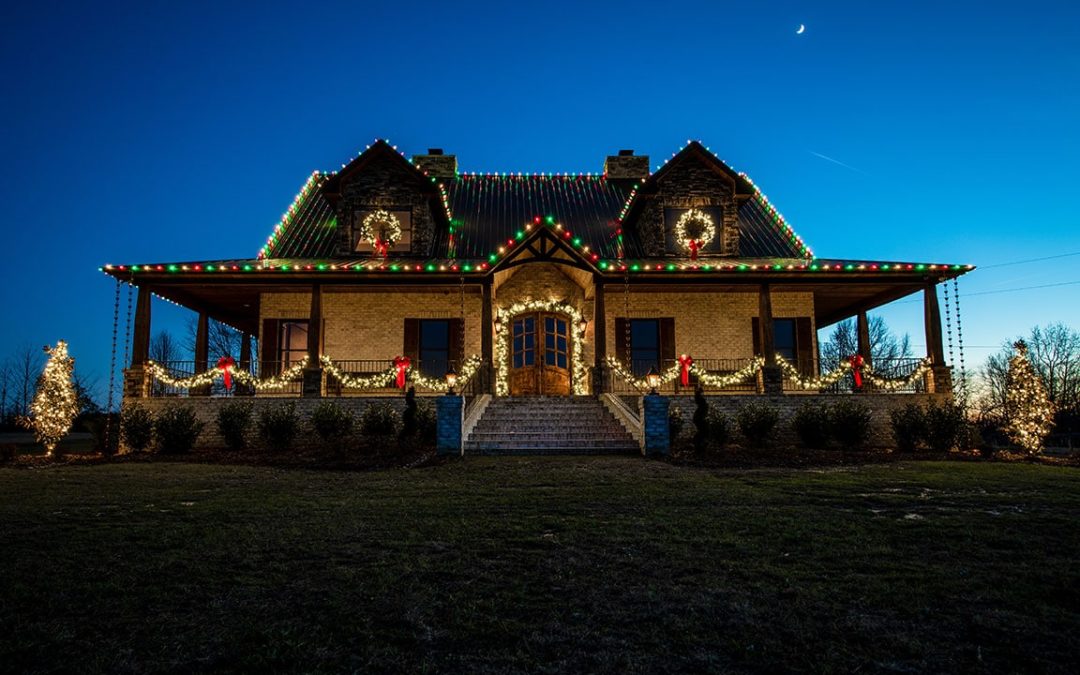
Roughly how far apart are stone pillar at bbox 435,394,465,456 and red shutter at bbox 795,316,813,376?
37.1 ft

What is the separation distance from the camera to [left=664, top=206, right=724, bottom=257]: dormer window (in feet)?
62.1

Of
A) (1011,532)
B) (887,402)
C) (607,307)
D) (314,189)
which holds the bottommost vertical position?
(1011,532)

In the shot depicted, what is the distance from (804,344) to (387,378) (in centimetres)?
1194

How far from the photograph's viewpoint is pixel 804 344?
1909 cm

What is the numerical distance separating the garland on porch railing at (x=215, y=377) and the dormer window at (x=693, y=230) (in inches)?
422

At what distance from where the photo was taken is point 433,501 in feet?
23.1

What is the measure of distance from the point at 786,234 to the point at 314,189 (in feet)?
51.0

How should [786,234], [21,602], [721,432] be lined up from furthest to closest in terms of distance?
[786,234] → [721,432] → [21,602]

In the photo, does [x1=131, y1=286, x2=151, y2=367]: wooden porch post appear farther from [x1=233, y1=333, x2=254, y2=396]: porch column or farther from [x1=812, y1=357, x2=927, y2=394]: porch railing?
[x1=812, y1=357, x2=927, y2=394]: porch railing

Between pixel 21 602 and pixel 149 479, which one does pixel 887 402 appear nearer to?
pixel 149 479

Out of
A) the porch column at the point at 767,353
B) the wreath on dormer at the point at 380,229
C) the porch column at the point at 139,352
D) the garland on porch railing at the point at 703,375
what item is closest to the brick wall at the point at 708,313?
the garland on porch railing at the point at 703,375

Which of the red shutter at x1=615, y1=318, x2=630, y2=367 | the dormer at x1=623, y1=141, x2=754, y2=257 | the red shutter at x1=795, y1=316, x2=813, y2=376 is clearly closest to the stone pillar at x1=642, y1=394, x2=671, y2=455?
the red shutter at x1=615, y1=318, x2=630, y2=367

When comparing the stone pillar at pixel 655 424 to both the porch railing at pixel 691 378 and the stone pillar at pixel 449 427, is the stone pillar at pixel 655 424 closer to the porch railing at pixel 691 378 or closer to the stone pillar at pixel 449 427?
the stone pillar at pixel 449 427

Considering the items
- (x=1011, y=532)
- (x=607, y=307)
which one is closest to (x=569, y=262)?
(x=607, y=307)
